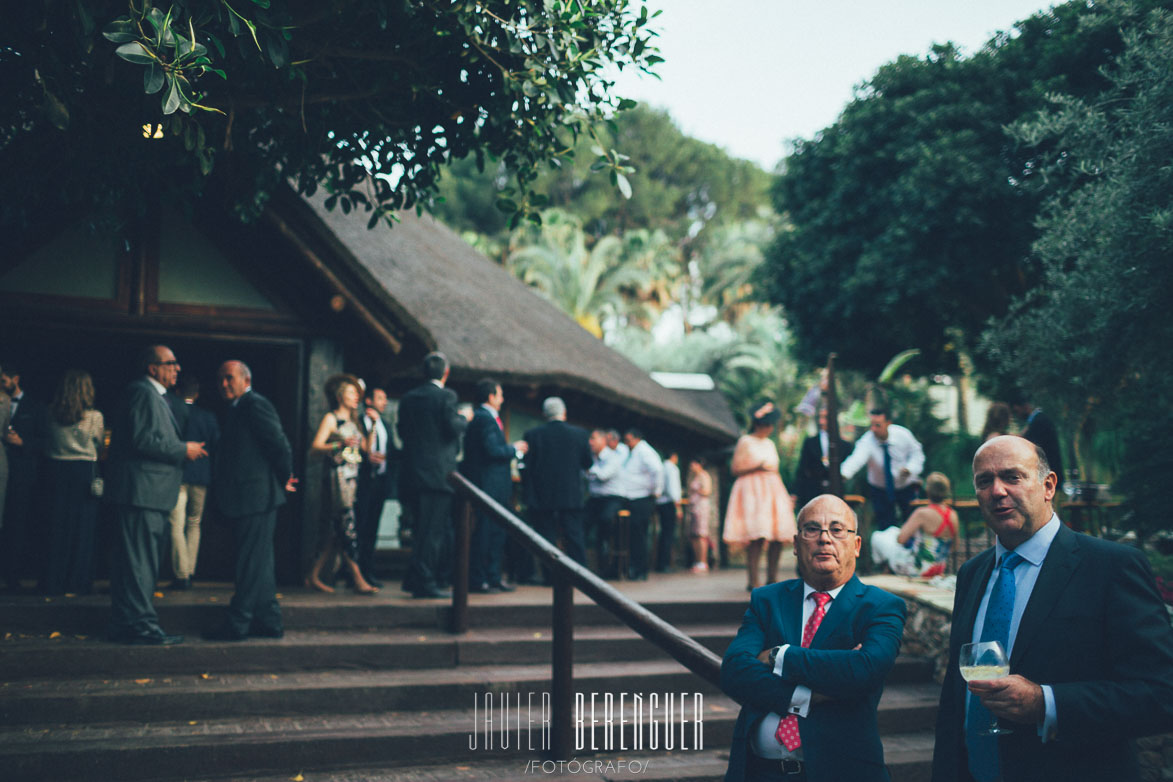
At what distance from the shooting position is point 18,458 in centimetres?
773

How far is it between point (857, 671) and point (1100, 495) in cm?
1171

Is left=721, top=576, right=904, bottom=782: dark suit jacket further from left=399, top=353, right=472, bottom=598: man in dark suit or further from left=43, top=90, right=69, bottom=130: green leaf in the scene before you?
left=399, top=353, right=472, bottom=598: man in dark suit

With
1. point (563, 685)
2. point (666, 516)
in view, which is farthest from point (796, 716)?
point (666, 516)

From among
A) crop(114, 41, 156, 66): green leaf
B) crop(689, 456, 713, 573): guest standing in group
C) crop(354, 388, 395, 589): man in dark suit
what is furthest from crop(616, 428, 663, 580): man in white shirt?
crop(114, 41, 156, 66): green leaf

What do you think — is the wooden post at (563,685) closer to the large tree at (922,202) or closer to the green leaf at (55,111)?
the green leaf at (55,111)

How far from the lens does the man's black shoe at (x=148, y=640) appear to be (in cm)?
593

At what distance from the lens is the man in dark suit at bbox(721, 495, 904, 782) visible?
8.98 feet

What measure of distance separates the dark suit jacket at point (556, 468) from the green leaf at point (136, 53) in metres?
6.04

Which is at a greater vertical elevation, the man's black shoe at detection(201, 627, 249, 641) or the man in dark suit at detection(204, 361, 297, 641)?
the man in dark suit at detection(204, 361, 297, 641)

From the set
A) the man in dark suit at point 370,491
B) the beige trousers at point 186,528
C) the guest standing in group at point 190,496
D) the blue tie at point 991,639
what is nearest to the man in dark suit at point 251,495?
the beige trousers at point 186,528

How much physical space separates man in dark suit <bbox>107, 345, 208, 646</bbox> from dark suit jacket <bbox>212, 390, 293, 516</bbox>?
0.96 feet

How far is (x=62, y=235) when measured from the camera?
809cm

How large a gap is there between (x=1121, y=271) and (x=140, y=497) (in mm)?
6909

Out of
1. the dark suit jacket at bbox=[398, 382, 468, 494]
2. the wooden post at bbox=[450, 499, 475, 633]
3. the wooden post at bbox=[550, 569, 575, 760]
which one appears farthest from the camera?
the dark suit jacket at bbox=[398, 382, 468, 494]
